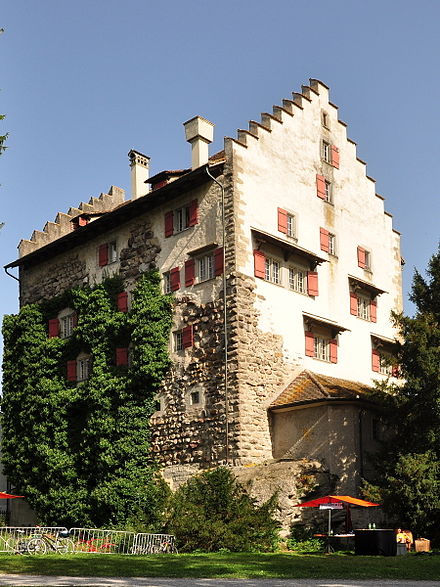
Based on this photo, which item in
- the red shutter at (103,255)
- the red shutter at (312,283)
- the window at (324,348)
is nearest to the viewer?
the red shutter at (312,283)

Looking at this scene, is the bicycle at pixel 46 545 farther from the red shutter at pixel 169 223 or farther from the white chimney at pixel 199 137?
the white chimney at pixel 199 137

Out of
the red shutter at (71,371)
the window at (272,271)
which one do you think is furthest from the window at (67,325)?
the window at (272,271)

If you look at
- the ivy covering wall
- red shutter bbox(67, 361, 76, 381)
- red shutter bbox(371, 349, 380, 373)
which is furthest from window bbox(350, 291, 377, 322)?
red shutter bbox(67, 361, 76, 381)

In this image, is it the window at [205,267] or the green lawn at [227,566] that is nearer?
the green lawn at [227,566]

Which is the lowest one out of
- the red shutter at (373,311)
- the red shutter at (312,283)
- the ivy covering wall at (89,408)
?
the ivy covering wall at (89,408)

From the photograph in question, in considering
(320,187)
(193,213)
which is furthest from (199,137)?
(320,187)

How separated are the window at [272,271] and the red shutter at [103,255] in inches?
334

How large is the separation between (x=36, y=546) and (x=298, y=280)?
1708cm

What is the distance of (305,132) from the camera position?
4116cm

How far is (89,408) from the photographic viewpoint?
130 ft

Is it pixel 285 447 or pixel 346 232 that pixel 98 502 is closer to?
pixel 285 447

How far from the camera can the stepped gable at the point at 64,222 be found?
48.9 metres

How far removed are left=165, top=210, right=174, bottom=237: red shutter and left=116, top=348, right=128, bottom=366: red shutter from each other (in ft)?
17.4

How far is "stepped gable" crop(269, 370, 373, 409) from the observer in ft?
115
